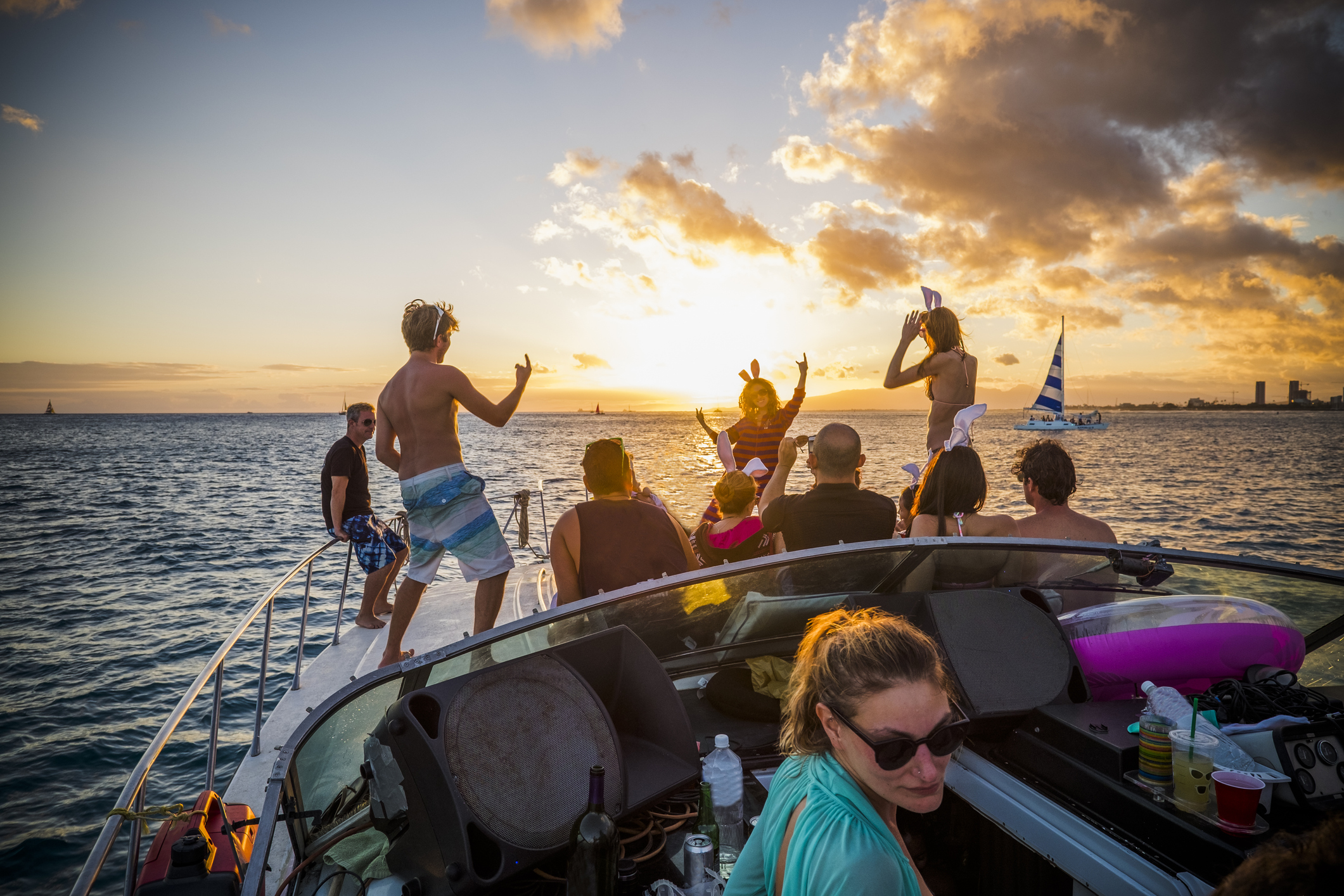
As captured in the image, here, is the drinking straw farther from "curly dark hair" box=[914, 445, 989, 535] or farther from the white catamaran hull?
the white catamaran hull

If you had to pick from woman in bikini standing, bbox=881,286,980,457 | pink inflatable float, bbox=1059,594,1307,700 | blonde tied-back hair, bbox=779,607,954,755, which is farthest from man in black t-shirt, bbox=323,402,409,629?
pink inflatable float, bbox=1059,594,1307,700

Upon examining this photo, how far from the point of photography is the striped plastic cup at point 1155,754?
5.29 feet

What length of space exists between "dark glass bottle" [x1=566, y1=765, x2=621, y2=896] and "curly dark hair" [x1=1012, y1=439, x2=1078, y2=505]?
2.61m

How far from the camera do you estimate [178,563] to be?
14422 mm

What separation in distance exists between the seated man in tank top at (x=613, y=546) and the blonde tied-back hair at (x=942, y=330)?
2.37 meters

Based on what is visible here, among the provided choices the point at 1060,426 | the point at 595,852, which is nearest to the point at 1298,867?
the point at 595,852

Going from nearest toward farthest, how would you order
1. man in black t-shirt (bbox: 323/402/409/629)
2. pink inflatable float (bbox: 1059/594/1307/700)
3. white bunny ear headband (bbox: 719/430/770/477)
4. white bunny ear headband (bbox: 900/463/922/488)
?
pink inflatable float (bbox: 1059/594/1307/700)
white bunny ear headband (bbox: 719/430/770/477)
white bunny ear headband (bbox: 900/463/922/488)
man in black t-shirt (bbox: 323/402/409/629)

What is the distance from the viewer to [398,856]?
169cm

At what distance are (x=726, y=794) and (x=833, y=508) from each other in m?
1.90

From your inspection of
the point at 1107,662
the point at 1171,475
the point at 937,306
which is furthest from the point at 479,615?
the point at 1171,475

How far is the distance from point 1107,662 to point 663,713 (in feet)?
4.75

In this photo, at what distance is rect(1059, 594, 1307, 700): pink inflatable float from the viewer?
213 centimetres

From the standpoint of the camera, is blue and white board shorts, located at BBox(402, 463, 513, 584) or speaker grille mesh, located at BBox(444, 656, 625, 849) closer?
speaker grille mesh, located at BBox(444, 656, 625, 849)

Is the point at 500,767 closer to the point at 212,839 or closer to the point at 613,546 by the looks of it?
the point at 212,839
